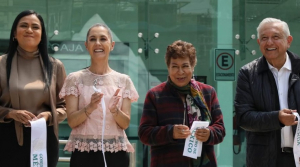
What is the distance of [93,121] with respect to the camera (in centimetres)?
425

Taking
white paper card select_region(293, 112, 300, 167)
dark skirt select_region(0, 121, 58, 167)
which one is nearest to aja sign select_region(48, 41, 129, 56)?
dark skirt select_region(0, 121, 58, 167)

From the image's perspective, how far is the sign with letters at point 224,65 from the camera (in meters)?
9.21

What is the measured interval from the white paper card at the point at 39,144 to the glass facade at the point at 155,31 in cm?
462

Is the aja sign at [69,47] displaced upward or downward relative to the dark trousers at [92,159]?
upward

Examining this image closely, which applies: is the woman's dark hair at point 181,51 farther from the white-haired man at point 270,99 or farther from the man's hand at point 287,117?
the man's hand at point 287,117

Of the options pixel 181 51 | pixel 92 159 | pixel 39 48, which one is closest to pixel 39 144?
pixel 92 159

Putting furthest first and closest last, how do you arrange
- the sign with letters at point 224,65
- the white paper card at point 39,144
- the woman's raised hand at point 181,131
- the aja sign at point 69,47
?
the sign with letters at point 224,65, the aja sign at point 69,47, the white paper card at point 39,144, the woman's raised hand at point 181,131

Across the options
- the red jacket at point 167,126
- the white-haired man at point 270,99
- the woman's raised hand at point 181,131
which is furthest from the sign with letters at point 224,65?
the woman's raised hand at point 181,131

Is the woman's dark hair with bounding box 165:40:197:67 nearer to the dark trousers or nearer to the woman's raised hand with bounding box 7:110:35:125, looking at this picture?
the dark trousers

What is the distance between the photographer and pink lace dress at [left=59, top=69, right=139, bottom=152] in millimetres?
4215

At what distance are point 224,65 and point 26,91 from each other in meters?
5.65

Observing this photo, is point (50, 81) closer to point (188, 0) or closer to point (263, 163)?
point (263, 163)

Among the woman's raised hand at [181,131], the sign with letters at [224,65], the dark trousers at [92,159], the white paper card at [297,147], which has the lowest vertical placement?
the dark trousers at [92,159]

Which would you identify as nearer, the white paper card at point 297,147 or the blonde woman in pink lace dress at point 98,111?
the white paper card at point 297,147
